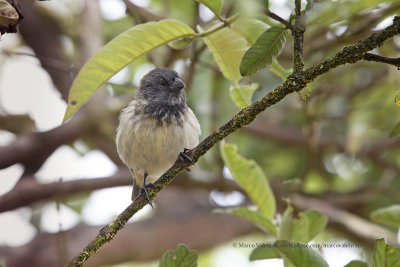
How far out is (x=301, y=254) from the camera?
1.77 m

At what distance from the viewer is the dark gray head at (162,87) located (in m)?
3.70

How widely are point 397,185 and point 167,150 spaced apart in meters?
2.60

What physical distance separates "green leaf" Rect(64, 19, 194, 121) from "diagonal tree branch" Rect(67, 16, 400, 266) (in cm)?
48

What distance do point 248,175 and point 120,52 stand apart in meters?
0.95

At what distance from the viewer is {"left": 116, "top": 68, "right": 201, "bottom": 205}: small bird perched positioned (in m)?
3.50

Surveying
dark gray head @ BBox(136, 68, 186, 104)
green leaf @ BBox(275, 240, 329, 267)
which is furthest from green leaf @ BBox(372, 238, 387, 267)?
dark gray head @ BBox(136, 68, 186, 104)

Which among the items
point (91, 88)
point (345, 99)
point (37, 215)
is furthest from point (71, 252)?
point (345, 99)

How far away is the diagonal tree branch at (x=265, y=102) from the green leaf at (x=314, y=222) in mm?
646

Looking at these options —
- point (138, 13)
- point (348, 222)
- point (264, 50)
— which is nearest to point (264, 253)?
point (264, 50)

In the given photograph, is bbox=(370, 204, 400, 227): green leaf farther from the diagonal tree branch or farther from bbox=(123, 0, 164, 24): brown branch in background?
bbox=(123, 0, 164, 24): brown branch in background

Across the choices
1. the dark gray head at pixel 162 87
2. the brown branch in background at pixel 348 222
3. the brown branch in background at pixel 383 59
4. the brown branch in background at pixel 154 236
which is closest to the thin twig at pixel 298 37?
the brown branch in background at pixel 383 59

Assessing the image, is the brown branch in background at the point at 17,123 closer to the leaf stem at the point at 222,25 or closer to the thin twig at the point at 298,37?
the leaf stem at the point at 222,25

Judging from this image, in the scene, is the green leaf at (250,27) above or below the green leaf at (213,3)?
below

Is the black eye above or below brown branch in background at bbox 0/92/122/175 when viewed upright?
above
